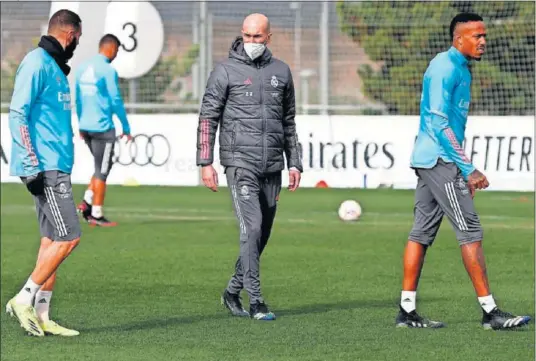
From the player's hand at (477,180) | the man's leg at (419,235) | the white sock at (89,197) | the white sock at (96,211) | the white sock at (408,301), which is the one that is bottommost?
the white sock at (96,211)

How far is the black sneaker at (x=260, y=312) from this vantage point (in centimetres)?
994

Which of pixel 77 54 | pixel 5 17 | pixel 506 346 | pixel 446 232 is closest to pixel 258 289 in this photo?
pixel 506 346

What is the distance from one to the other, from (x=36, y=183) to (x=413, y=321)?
2603 mm

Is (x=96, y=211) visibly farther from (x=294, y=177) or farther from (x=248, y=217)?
(x=248, y=217)

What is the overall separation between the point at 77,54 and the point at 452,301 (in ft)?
48.6

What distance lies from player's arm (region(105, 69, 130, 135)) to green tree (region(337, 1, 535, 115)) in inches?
339

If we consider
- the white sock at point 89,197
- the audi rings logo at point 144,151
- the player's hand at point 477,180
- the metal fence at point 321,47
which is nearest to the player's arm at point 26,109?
the player's hand at point 477,180

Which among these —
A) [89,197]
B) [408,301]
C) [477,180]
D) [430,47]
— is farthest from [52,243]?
[430,47]

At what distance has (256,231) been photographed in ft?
33.1

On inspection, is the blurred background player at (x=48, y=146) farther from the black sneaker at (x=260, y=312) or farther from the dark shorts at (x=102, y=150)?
the dark shorts at (x=102, y=150)

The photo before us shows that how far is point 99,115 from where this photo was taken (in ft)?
55.8

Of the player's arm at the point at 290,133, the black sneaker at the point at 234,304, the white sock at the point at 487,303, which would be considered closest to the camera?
the white sock at the point at 487,303

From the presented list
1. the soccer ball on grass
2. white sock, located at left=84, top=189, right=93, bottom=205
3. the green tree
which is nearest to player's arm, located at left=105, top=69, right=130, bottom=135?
white sock, located at left=84, top=189, right=93, bottom=205

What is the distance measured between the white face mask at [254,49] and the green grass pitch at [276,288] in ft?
5.94
